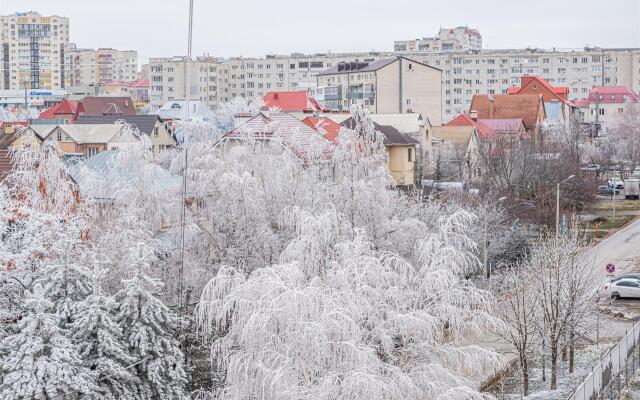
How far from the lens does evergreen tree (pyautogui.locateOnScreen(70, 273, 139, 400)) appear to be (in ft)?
56.5

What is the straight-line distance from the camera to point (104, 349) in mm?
17453

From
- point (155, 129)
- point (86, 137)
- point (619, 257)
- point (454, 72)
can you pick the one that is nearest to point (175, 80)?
point (454, 72)

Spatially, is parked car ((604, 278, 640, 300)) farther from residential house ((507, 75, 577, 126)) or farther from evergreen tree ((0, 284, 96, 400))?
residential house ((507, 75, 577, 126))

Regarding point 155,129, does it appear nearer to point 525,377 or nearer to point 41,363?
point 525,377

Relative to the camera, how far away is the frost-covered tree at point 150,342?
17.9 meters

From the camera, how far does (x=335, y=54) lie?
437 feet

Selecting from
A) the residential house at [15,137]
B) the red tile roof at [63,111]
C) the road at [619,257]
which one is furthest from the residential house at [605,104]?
the residential house at [15,137]

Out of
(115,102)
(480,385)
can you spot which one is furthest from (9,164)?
(115,102)

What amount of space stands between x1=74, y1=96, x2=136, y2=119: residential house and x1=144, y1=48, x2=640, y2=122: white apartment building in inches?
1065

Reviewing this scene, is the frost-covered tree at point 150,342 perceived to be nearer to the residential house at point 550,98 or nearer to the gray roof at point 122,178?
the gray roof at point 122,178

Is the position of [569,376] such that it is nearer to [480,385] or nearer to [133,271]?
[480,385]

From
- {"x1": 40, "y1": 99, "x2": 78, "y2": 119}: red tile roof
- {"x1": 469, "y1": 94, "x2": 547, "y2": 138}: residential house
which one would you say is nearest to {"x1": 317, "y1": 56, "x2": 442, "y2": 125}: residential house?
{"x1": 469, "y1": 94, "x2": 547, "y2": 138}: residential house

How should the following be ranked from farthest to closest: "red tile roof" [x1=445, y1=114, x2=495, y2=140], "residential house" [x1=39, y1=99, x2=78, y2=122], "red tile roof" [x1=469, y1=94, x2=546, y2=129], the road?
"residential house" [x1=39, y1=99, x2=78, y2=122]
"red tile roof" [x1=469, y1=94, x2=546, y2=129]
"red tile roof" [x1=445, y1=114, x2=495, y2=140]
the road

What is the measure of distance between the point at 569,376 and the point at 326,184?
26.6 ft
